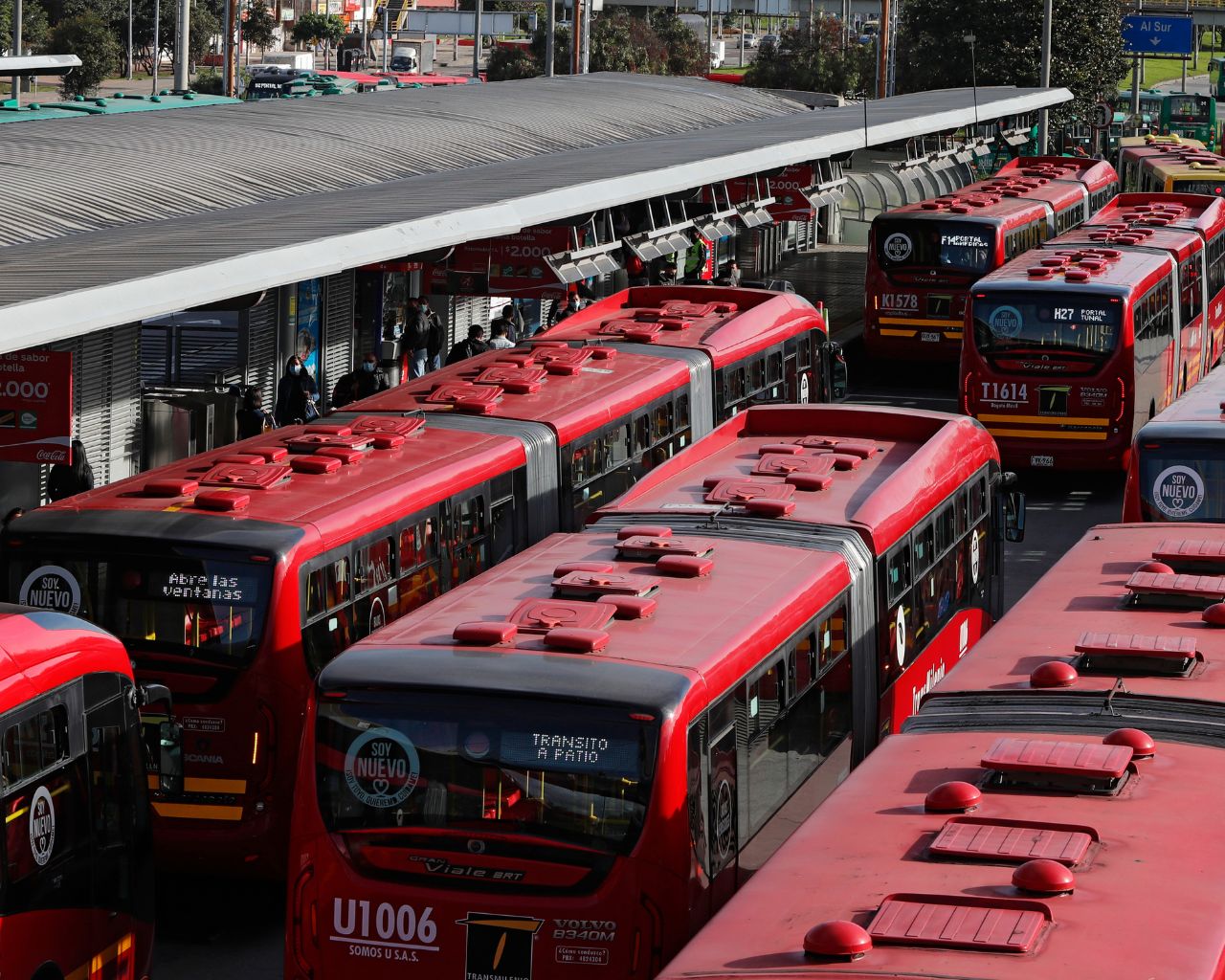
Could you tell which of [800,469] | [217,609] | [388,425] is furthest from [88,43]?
[217,609]

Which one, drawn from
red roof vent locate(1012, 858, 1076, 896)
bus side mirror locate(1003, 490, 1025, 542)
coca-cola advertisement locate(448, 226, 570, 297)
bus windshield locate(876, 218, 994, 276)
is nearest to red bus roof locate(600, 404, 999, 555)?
bus side mirror locate(1003, 490, 1025, 542)

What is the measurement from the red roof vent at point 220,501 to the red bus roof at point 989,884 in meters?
4.49

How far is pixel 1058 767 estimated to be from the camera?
6668mm

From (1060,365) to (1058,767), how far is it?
14588mm

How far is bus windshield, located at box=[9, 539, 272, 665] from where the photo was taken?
399 inches

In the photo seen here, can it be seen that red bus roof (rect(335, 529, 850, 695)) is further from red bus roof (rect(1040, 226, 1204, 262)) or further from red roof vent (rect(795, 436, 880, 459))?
red bus roof (rect(1040, 226, 1204, 262))

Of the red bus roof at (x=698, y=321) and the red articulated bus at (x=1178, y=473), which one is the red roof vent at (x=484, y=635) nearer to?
the red articulated bus at (x=1178, y=473)

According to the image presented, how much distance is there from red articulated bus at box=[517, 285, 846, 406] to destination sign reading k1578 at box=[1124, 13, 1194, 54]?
55856 millimetres

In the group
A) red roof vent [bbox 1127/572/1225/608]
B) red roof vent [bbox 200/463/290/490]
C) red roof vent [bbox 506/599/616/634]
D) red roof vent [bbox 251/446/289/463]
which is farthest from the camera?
red roof vent [bbox 251/446/289/463]

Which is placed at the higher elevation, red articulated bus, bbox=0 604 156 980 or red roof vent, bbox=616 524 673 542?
red roof vent, bbox=616 524 673 542

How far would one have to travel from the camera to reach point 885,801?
6824mm

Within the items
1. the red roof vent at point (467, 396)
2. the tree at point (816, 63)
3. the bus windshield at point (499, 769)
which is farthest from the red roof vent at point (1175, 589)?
the tree at point (816, 63)

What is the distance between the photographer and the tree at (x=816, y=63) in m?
65.7

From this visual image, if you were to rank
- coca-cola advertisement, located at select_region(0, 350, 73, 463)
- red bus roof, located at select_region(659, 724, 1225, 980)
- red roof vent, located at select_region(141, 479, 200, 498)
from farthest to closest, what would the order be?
coca-cola advertisement, located at select_region(0, 350, 73, 463) → red roof vent, located at select_region(141, 479, 200, 498) → red bus roof, located at select_region(659, 724, 1225, 980)
